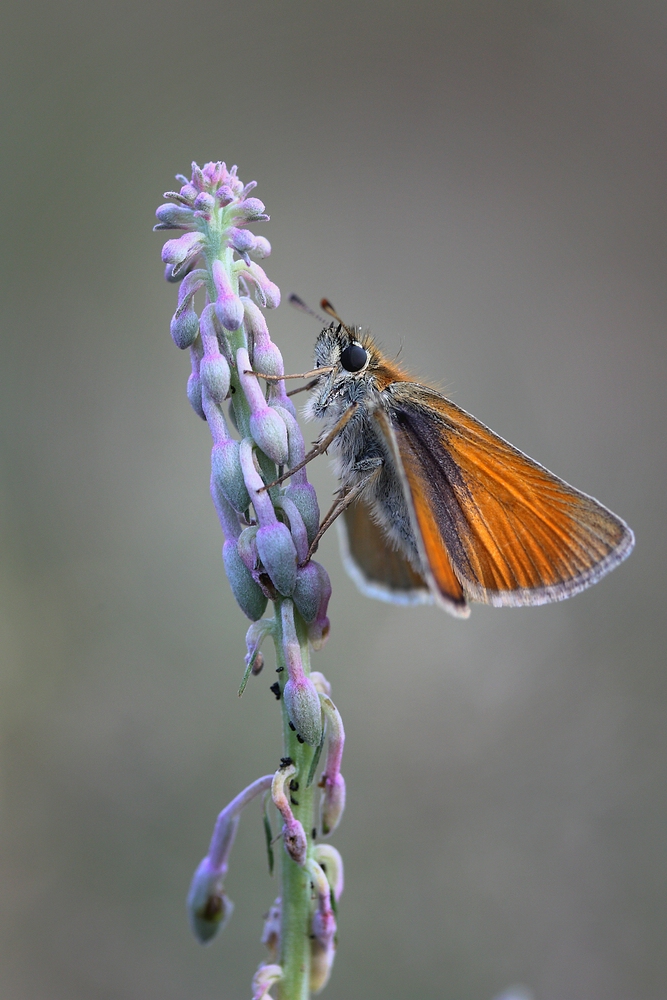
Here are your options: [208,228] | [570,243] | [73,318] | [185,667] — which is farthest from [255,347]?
[570,243]

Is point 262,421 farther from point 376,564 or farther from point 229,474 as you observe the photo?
point 376,564

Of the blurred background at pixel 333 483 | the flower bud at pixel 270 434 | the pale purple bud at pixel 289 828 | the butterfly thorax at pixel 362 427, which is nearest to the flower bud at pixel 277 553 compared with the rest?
the flower bud at pixel 270 434

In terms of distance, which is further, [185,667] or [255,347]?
[185,667]

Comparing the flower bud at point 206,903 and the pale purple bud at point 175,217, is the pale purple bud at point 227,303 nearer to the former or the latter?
the pale purple bud at point 175,217

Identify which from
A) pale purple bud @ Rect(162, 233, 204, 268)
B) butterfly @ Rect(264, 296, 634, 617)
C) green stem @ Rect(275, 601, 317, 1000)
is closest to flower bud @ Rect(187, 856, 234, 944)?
green stem @ Rect(275, 601, 317, 1000)

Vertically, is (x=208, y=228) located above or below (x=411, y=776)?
above

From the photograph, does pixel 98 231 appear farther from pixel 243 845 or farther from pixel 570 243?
pixel 243 845
